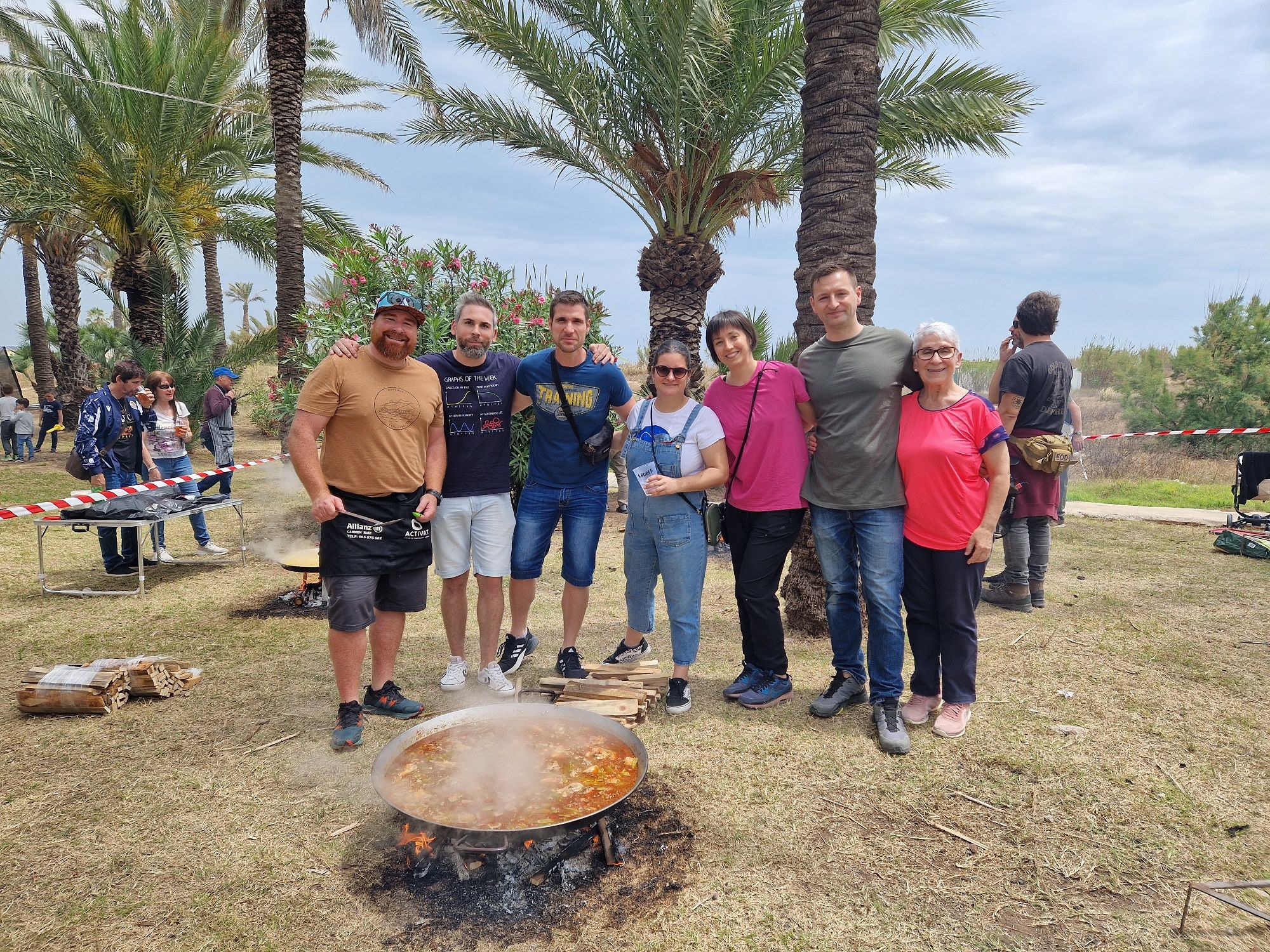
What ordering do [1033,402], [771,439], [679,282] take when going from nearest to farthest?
1. [771,439]
2. [1033,402]
3. [679,282]

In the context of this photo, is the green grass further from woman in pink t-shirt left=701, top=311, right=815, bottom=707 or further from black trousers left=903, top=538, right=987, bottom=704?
woman in pink t-shirt left=701, top=311, right=815, bottom=707

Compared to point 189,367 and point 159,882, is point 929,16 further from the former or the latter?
point 189,367

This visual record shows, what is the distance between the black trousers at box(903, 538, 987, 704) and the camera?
3.60m

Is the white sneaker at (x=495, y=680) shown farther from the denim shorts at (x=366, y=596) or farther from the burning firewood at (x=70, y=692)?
the burning firewood at (x=70, y=692)

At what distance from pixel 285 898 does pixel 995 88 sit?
11.6m

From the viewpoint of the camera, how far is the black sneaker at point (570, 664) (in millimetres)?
4371

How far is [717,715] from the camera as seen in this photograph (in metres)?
4.09

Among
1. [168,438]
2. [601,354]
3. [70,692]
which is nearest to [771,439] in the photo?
[601,354]

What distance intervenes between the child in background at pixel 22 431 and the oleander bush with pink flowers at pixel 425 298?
37.7 feet

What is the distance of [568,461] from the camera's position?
416 cm

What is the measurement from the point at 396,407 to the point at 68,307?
20.6 metres

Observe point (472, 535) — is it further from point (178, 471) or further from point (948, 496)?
point (178, 471)

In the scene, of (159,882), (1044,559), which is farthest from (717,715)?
(1044,559)

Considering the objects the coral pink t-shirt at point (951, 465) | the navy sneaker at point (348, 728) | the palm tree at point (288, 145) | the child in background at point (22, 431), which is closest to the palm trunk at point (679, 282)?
the palm tree at point (288, 145)
